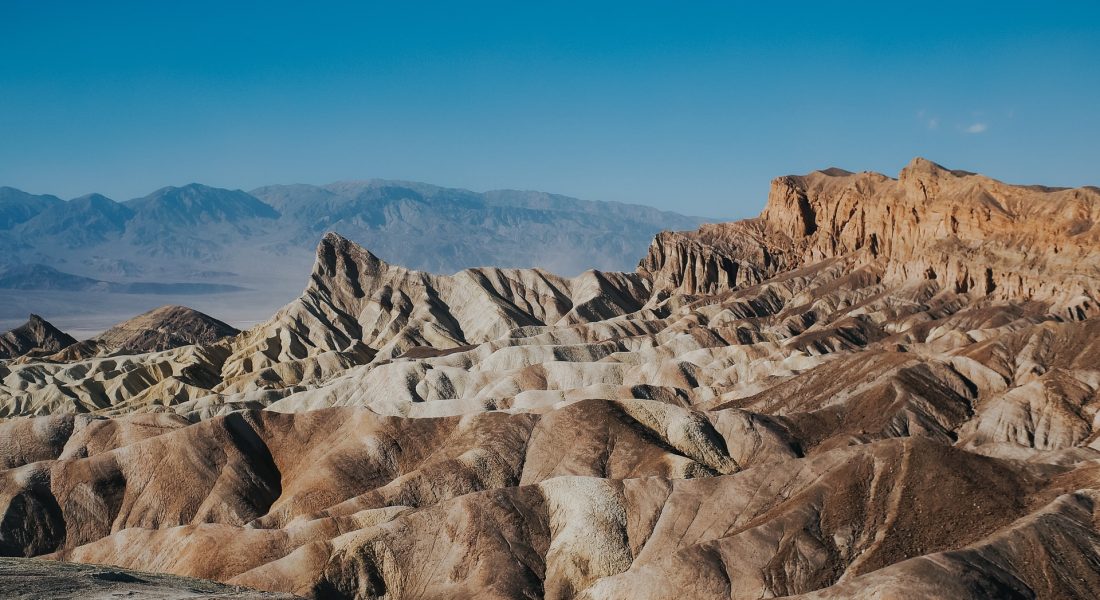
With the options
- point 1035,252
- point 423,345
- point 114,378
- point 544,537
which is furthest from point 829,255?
point 544,537

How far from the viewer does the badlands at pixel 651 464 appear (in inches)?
2418

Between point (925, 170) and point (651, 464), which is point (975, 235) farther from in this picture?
point (651, 464)

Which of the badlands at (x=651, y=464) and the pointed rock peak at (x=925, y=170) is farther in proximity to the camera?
the pointed rock peak at (x=925, y=170)

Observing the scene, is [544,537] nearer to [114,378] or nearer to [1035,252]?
[1035,252]

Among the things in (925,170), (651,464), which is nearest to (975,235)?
(925,170)

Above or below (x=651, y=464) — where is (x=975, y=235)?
above

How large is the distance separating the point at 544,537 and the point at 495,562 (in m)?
4.29

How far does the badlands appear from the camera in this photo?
201 feet

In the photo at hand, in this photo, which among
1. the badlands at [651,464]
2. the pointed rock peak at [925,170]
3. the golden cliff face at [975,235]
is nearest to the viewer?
the badlands at [651,464]

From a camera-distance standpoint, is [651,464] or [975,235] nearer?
[651,464]

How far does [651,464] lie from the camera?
267 feet

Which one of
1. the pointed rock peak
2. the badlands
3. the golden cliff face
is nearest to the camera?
the badlands

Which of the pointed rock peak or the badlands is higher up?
the pointed rock peak

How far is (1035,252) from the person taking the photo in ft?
484
